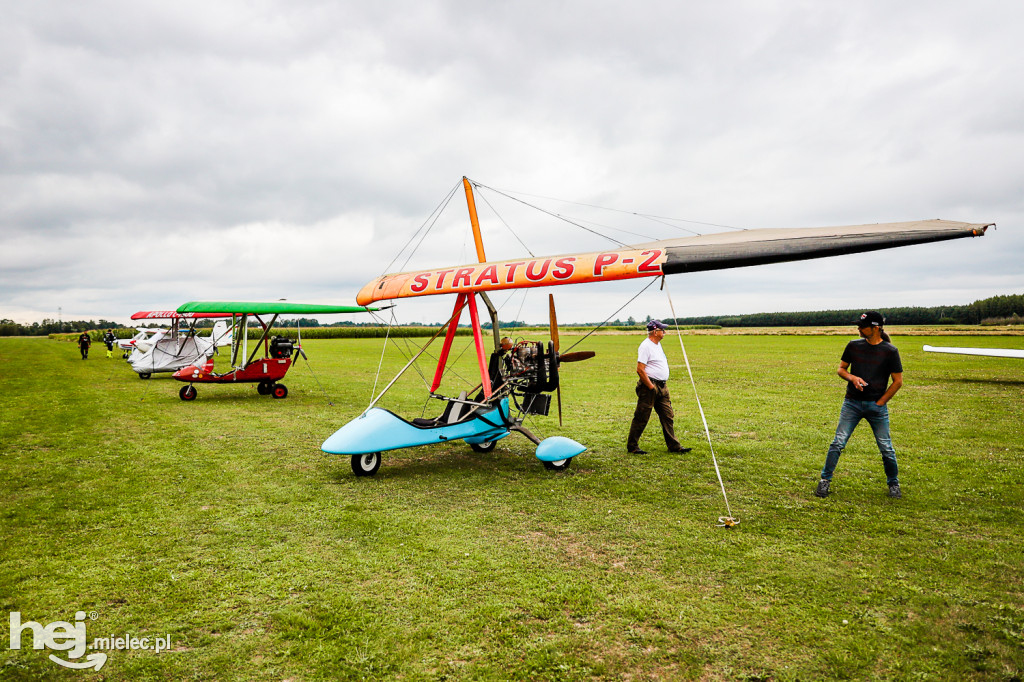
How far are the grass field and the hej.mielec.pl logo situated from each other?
52 millimetres

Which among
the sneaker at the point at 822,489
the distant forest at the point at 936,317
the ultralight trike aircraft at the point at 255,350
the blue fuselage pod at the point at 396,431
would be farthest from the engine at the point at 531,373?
the distant forest at the point at 936,317

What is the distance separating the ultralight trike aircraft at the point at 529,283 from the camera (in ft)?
15.1

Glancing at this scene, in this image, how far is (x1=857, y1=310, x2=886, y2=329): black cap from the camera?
5.44 metres

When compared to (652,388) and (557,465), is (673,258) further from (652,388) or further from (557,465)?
(557,465)

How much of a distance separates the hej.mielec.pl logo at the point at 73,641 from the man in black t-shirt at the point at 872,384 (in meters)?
6.35

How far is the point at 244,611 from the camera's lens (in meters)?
3.49

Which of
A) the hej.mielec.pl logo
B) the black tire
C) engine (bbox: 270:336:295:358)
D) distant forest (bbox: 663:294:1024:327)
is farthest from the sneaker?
distant forest (bbox: 663:294:1024:327)

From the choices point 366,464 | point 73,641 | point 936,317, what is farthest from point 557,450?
point 936,317

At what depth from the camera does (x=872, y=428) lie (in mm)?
5492

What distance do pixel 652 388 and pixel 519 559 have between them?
4.06m

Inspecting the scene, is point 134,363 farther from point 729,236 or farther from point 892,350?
point 892,350

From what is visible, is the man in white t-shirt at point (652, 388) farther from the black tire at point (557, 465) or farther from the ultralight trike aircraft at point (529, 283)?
the black tire at point (557, 465)

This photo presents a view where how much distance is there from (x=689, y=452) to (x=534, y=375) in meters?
2.73

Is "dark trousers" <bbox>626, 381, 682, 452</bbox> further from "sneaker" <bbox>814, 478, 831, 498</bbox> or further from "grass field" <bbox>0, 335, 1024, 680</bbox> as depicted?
"sneaker" <bbox>814, 478, 831, 498</bbox>
